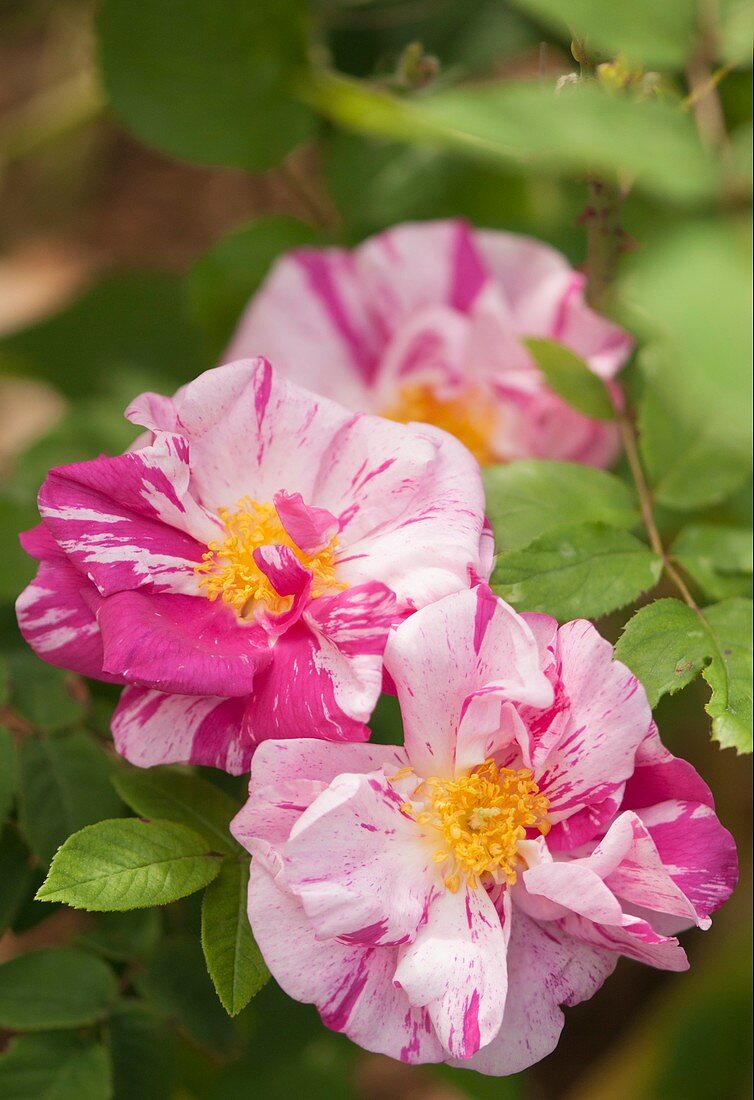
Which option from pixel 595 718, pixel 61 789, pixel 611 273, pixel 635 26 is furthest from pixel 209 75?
pixel 595 718

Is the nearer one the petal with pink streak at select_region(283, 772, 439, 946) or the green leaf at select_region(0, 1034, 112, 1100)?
the petal with pink streak at select_region(283, 772, 439, 946)

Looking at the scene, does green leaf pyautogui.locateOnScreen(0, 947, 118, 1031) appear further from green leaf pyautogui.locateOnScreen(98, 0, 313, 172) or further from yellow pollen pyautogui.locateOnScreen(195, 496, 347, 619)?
green leaf pyautogui.locateOnScreen(98, 0, 313, 172)

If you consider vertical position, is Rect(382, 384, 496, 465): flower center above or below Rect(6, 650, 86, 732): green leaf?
above

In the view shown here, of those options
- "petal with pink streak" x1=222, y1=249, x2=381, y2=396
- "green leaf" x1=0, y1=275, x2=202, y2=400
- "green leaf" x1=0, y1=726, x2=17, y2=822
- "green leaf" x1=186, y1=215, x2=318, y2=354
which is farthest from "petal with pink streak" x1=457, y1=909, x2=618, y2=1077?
"green leaf" x1=0, y1=275, x2=202, y2=400

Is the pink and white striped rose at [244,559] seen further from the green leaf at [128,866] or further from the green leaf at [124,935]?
the green leaf at [124,935]

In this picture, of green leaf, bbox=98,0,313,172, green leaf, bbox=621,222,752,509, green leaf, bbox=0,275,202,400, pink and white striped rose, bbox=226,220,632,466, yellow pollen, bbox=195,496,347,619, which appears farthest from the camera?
green leaf, bbox=0,275,202,400

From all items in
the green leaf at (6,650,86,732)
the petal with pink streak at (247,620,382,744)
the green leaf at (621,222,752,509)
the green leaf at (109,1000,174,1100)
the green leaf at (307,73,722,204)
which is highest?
the green leaf at (307,73,722,204)

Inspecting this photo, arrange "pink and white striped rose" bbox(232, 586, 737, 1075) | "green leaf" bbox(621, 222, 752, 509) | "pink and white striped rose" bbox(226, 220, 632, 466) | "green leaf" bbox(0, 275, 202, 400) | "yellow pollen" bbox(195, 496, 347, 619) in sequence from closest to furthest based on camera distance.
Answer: "green leaf" bbox(621, 222, 752, 509)
"pink and white striped rose" bbox(232, 586, 737, 1075)
"yellow pollen" bbox(195, 496, 347, 619)
"pink and white striped rose" bbox(226, 220, 632, 466)
"green leaf" bbox(0, 275, 202, 400)

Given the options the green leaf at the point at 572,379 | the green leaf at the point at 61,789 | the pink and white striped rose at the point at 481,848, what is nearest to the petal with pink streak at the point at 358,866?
the pink and white striped rose at the point at 481,848
